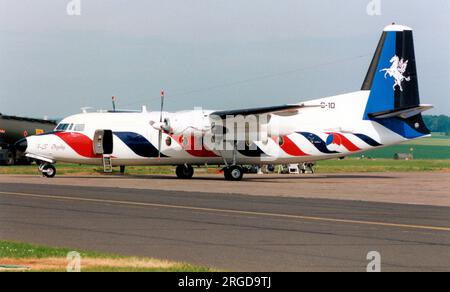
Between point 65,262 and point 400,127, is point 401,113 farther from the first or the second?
point 65,262

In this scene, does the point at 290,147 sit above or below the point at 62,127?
below

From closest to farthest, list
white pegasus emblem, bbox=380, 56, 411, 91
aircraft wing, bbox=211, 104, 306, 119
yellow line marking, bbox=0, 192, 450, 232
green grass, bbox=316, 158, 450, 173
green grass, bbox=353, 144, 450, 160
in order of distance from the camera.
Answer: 1. yellow line marking, bbox=0, 192, 450, 232
2. aircraft wing, bbox=211, 104, 306, 119
3. white pegasus emblem, bbox=380, 56, 411, 91
4. green grass, bbox=316, 158, 450, 173
5. green grass, bbox=353, 144, 450, 160

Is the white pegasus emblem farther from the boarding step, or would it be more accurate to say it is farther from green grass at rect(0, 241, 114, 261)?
green grass at rect(0, 241, 114, 261)

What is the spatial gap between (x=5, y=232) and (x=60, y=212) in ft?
13.6

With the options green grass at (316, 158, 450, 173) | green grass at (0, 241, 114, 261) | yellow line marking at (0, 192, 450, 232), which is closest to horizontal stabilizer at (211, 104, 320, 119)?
yellow line marking at (0, 192, 450, 232)

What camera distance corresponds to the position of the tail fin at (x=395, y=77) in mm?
42312

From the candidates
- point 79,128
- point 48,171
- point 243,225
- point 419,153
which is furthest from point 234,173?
point 419,153

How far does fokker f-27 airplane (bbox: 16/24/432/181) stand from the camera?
129 feet

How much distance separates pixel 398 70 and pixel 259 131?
9.16m

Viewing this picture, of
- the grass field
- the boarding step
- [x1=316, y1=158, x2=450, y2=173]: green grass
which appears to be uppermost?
the boarding step

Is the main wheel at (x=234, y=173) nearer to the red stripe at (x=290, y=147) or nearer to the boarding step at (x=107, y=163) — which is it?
the red stripe at (x=290, y=147)

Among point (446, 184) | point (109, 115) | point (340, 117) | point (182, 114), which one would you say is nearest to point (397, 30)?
point (340, 117)

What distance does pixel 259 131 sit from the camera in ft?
131
